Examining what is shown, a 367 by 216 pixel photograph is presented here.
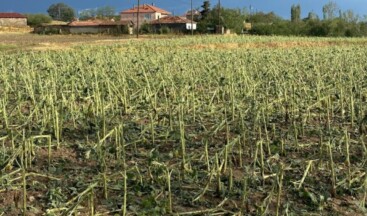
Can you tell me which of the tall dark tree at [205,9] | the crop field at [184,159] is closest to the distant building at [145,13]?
the tall dark tree at [205,9]

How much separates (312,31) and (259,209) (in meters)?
50.2

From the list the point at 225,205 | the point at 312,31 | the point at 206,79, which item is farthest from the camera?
the point at 312,31

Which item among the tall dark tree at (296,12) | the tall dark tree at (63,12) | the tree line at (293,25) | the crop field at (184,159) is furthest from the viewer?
the tall dark tree at (63,12)

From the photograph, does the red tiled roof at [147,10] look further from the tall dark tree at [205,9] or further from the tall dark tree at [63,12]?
the tall dark tree at [63,12]

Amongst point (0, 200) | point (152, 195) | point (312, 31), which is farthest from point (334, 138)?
point (312, 31)

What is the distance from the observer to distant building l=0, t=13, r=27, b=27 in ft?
247

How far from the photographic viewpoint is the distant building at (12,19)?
247 feet

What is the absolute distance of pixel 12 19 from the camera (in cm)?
7619

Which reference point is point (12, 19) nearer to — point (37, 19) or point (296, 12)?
point (37, 19)

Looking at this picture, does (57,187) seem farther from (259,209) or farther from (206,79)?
(206,79)

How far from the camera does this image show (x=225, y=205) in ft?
9.33

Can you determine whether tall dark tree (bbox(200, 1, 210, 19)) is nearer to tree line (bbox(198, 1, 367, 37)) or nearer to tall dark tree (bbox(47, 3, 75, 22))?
tree line (bbox(198, 1, 367, 37))

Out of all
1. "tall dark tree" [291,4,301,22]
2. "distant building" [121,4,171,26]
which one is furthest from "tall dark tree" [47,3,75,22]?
"tall dark tree" [291,4,301,22]

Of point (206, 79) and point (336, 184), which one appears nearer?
point (336, 184)
